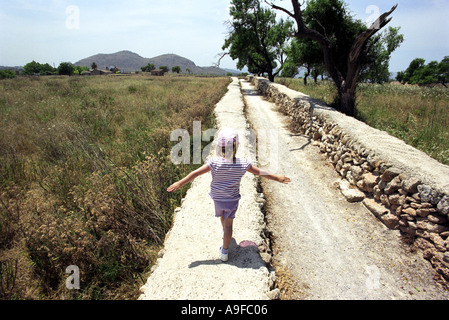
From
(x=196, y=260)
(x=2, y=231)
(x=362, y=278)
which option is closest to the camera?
(x=196, y=260)

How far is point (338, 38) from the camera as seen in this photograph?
391 inches

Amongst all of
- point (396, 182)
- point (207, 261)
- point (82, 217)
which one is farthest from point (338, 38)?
point (82, 217)

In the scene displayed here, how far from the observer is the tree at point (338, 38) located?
8250 mm

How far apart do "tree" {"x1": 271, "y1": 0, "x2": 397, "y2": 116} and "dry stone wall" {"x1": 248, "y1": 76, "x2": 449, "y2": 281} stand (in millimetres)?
3056

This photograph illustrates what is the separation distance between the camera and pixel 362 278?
2.78m

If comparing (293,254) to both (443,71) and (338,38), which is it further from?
(443,71)

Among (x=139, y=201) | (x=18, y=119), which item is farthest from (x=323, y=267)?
(x=18, y=119)

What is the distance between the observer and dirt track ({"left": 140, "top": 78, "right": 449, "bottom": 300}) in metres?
2.24

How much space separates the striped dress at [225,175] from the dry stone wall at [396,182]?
2.68 m

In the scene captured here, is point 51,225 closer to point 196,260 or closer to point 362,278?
point 196,260

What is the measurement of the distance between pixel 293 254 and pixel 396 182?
2066 mm

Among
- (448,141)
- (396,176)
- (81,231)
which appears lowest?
(81,231)

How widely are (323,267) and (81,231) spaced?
3.33 metres

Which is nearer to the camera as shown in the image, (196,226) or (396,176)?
(196,226)
